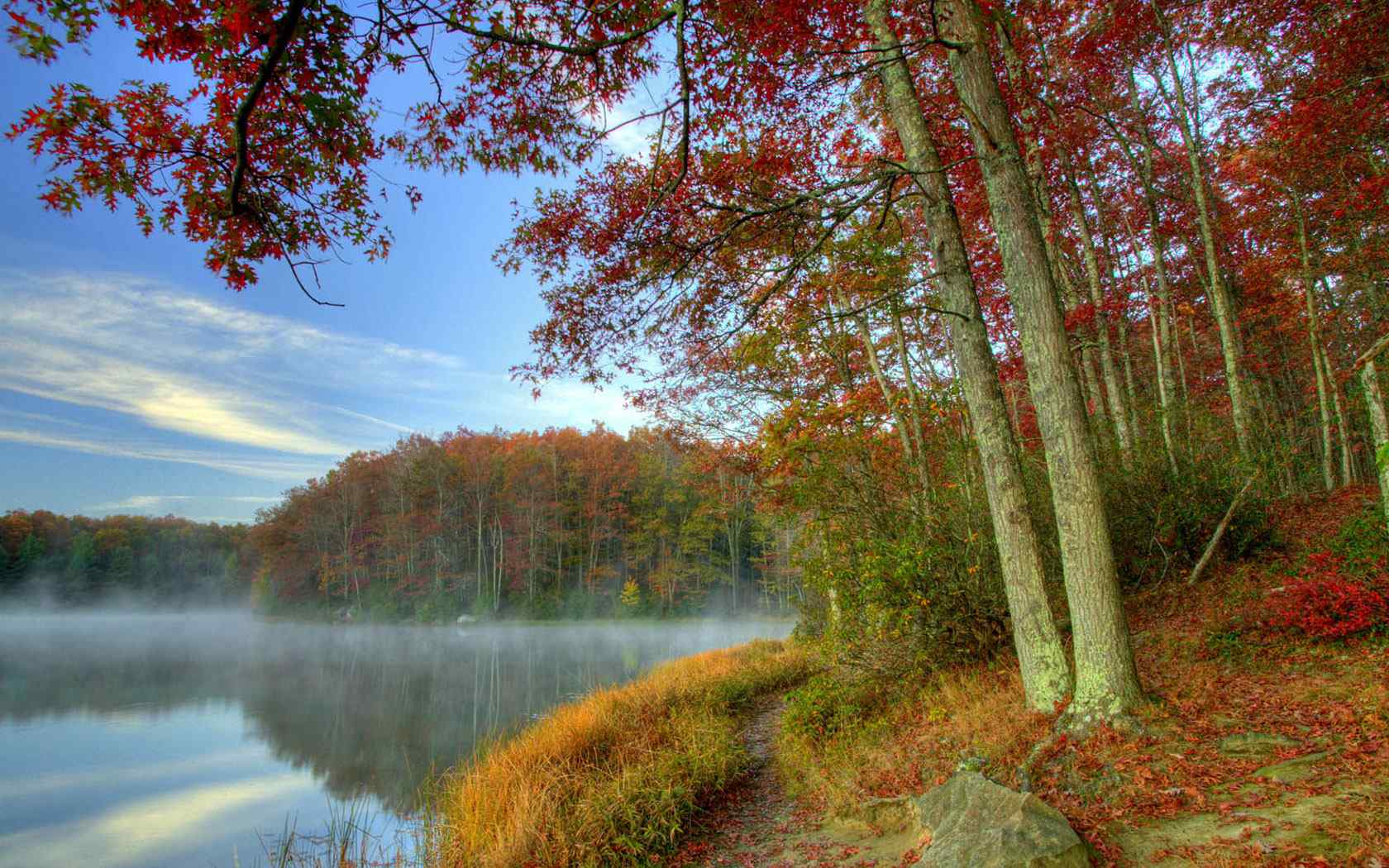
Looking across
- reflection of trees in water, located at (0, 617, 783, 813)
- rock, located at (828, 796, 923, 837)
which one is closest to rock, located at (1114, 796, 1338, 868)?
rock, located at (828, 796, 923, 837)

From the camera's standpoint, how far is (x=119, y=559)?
5712 cm

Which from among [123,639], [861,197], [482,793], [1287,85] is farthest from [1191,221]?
[123,639]

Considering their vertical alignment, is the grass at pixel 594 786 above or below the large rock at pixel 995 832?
below

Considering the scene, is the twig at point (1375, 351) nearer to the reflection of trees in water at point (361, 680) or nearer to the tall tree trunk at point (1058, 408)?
the tall tree trunk at point (1058, 408)

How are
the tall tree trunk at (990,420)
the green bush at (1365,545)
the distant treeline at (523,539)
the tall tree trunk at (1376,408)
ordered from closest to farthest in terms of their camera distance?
the tall tree trunk at (1376,408) → the tall tree trunk at (990,420) → the green bush at (1365,545) → the distant treeline at (523,539)

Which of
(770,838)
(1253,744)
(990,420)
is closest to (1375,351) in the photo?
(990,420)

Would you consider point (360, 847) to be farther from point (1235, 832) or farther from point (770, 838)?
point (1235, 832)

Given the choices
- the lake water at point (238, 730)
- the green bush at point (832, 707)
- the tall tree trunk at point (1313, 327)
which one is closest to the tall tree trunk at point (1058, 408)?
the green bush at point (832, 707)

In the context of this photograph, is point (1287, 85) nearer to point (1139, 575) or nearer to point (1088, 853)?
point (1139, 575)

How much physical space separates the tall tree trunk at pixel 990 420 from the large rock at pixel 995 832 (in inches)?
58.8

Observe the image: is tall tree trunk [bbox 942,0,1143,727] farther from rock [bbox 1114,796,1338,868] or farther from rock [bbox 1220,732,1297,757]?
rock [bbox 1114,796,1338,868]

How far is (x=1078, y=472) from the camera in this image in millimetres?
3838

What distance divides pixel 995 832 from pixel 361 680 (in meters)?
19.3

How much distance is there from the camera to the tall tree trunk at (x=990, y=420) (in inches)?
168
